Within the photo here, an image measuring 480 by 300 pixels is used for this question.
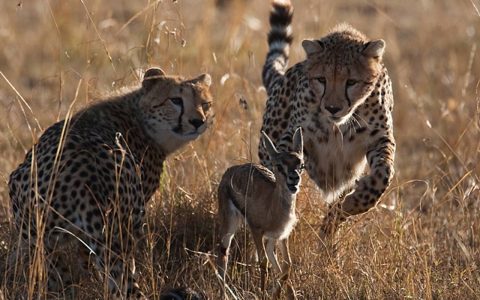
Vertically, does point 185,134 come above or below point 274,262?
above

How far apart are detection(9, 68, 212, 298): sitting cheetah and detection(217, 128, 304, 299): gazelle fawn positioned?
38cm

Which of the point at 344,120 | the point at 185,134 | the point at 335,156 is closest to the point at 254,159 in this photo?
the point at 335,156

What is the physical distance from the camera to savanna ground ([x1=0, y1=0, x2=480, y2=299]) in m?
5.00

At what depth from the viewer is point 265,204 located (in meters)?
4.83

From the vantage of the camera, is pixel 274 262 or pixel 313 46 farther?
pixel 313 46

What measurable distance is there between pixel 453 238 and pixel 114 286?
1779 millimetres

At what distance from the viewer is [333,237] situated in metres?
5.39

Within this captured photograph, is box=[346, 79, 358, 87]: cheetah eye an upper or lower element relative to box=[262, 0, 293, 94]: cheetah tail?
upper

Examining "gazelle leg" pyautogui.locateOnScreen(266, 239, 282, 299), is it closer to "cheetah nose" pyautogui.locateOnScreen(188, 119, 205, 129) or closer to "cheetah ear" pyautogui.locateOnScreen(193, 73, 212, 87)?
"cheetah nose" pyautogui.locateOnScreen(188, 119, 205, 129)

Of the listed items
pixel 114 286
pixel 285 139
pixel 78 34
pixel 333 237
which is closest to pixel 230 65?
pixel 285 139

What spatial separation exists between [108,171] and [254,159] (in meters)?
1.96

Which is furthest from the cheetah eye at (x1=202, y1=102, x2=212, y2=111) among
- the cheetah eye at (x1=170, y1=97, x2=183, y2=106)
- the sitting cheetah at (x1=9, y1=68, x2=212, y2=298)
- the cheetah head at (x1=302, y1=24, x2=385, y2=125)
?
the cheetah head at (x1=302, y1=24, x2=385, y2=125)

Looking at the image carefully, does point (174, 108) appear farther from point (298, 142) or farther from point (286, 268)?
point (286, 268)

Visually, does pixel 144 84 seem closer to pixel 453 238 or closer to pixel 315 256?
pixel 315 256
